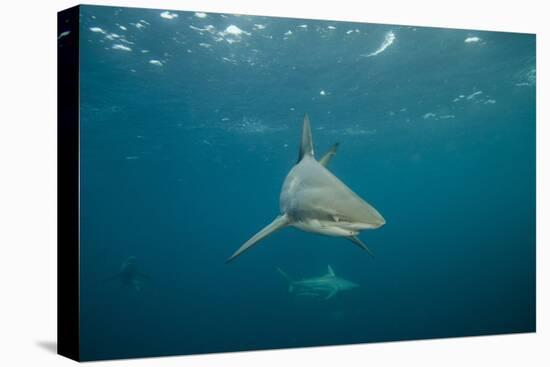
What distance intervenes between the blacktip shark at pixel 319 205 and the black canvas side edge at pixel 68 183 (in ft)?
7.09

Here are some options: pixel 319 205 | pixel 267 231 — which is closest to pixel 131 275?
pixel 267 231

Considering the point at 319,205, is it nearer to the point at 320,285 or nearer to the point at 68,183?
the point at 68,183

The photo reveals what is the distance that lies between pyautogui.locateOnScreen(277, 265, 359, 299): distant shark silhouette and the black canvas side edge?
4.23 metres

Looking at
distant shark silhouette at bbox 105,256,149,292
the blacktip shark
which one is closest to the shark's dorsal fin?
the blacktip shark

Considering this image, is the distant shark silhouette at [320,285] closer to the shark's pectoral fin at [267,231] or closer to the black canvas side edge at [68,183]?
the shark's pectoral fin at [267,231]

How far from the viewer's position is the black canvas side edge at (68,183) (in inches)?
252

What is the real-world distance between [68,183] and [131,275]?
3.42 metres

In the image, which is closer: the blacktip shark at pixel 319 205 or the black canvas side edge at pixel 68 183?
the blacktip shark at pixel 319 205

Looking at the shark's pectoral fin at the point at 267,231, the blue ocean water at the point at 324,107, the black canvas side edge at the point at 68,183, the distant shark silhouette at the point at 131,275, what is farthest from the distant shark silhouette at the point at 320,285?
the black canvas side edge at the point at 68,183

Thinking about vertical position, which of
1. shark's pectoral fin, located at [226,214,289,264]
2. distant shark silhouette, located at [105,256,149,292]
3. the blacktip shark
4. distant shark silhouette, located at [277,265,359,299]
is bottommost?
distant shark silhouette, located at [277,265,359,299]

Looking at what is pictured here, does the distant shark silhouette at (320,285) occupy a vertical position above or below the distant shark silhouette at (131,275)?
below

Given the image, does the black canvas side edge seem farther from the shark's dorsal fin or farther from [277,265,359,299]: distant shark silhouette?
[277,265,359,299]: distant shark silhouette

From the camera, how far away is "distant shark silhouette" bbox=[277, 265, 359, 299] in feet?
32.5

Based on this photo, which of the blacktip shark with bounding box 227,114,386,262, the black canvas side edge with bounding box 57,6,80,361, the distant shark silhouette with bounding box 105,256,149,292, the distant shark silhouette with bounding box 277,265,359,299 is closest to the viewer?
the blacktip shark with bounding box 227,114,386,262
